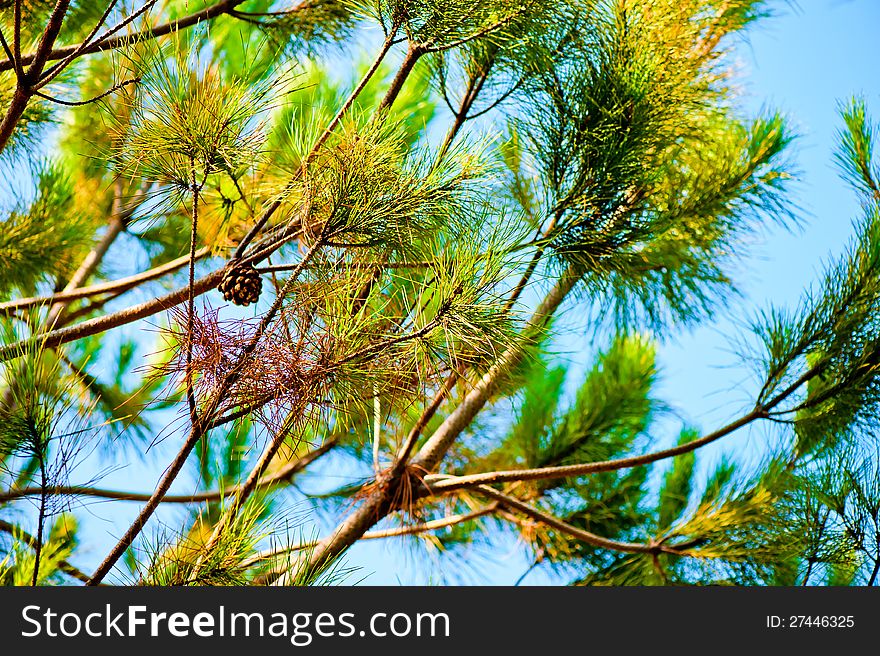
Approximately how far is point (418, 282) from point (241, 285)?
152mm

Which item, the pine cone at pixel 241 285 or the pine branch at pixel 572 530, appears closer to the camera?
the pine cone at pixel 241 285

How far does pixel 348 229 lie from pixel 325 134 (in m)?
0.10

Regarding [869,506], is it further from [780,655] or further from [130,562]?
[130,562]

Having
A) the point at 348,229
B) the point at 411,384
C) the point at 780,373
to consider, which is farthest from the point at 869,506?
the point at 348,229

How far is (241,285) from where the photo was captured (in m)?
0.73

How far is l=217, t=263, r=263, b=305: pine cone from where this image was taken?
0.73 meters

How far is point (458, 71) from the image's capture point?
1.08m

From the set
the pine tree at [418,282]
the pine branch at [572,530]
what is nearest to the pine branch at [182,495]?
the pine tree at [418,282]

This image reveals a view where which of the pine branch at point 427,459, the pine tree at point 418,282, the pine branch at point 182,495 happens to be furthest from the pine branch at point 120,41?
the pine branch at point 427,459

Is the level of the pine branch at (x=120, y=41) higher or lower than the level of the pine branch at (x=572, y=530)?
higher

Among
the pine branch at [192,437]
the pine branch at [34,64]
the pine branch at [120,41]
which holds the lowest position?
the pine branch at [192,437]

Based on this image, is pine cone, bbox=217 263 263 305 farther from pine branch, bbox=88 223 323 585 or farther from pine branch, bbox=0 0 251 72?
pine branch, bbox=0 0 251 72

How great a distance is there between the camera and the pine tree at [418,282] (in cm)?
71

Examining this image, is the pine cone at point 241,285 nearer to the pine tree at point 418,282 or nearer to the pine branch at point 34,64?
the pine tree at point 418,282
